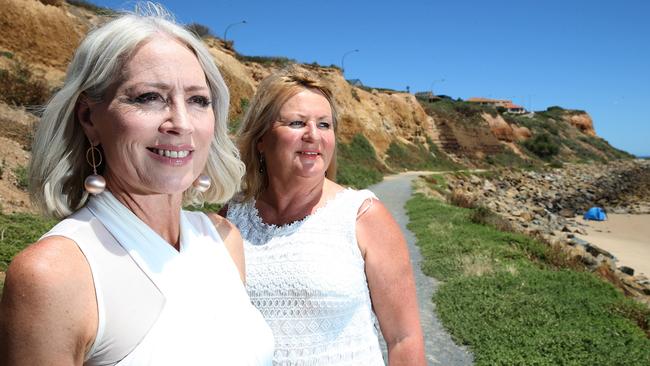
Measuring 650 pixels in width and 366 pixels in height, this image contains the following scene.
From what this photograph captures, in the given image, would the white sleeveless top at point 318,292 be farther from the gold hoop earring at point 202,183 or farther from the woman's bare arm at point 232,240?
the gold hoop earring at point 202,183

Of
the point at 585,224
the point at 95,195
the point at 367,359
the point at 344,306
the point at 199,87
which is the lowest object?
the point at 585,224

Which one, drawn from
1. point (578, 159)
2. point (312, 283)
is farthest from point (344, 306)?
point (578, 159)

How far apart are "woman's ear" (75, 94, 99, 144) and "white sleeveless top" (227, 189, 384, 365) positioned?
3.36ft

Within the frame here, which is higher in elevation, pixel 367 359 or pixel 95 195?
pixel 95 195

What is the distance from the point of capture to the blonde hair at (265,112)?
2340mm

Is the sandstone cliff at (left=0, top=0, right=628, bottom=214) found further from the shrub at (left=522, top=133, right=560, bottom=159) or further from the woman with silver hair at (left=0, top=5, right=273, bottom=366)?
the shrub at (left=522, top=133, right=560, bottom=159)

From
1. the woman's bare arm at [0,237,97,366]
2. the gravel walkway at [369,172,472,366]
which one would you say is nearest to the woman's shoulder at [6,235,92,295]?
the woman's bare arm at [0,237,97,366]

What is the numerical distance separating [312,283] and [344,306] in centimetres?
18

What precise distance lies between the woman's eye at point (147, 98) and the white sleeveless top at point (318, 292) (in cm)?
102

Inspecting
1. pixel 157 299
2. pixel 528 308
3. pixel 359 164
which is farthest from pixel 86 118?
pixel 359 164

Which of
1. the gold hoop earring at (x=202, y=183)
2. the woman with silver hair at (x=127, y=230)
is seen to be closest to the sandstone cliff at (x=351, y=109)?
the woman with silver hair at (x=127, y=230)

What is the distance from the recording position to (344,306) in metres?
2.09

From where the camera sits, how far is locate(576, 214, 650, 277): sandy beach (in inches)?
668

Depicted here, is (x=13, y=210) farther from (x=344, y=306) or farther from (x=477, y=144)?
(x=477, y=144)
